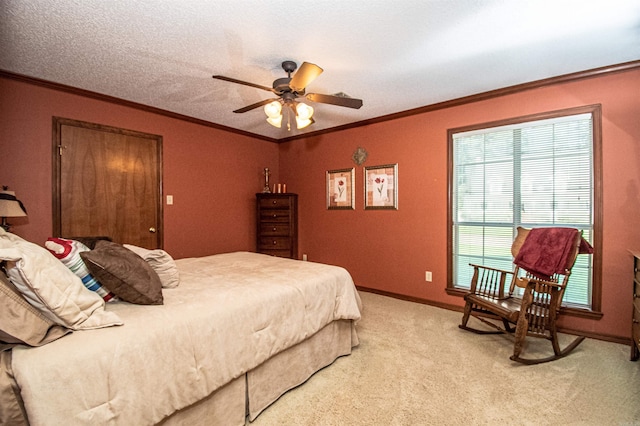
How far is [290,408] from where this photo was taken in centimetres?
172

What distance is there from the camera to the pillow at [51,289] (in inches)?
42.1

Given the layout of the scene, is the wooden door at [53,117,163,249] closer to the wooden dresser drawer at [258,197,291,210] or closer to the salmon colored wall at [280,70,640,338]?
the wooden dresser drawer at [258,197,291,210]

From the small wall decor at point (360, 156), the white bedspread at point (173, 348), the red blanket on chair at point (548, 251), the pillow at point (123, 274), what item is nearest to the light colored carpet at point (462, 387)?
the white bedspread at point (173, 348)

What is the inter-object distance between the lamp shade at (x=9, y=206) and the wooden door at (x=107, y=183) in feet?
1.98

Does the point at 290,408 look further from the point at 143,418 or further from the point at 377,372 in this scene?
the point at 143,418

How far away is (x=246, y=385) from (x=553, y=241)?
2.58 meters

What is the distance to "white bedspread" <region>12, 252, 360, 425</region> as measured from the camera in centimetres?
102

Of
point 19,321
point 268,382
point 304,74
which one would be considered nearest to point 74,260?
point 19,321

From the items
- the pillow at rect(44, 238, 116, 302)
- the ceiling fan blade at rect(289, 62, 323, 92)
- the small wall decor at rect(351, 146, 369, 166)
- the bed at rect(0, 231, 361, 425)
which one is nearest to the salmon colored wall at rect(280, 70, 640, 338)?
the small wall decor at rect(351, 146, 369, 166)

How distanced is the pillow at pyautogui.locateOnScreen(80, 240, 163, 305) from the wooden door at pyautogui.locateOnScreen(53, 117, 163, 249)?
6.57 feet

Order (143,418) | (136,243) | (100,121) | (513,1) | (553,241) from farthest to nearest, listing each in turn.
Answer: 1. (136,243)
2. (100,121)
3. (553,241)
4. (513,1)
5. (143,418)

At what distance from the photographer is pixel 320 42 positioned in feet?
7.17

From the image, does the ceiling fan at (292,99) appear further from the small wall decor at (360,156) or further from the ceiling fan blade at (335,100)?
the small wall decor at (360,156)

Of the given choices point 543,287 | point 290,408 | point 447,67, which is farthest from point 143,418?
point 447,67
